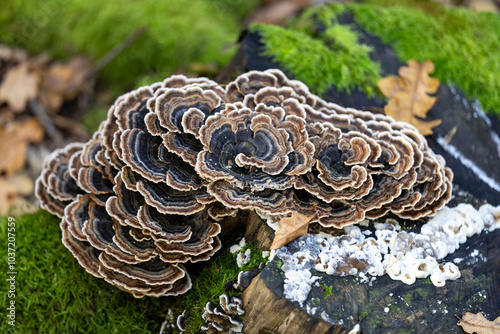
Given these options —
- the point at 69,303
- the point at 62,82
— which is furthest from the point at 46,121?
the point at 69,303

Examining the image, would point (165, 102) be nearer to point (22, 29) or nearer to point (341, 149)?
point (341, 149)

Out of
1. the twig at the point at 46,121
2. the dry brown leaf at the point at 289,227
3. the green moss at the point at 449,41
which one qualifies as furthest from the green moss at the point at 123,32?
the dry brown leaf at the point at 289,227

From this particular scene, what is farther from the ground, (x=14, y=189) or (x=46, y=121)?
(x=46, y=121)

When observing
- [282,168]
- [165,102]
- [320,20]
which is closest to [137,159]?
[165,102]

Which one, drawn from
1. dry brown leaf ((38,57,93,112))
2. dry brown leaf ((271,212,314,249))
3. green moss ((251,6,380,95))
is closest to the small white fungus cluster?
dry brown leaf ((271,212,314,249))

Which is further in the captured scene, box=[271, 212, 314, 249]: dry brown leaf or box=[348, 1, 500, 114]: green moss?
box=[348, 1, 500, 114]: green moss

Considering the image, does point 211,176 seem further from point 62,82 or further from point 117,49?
point 62,82

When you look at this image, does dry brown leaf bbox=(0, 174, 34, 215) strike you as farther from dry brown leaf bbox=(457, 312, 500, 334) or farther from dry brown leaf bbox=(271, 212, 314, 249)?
dry brown leaf bbox=(457, 312, 500, 334)
